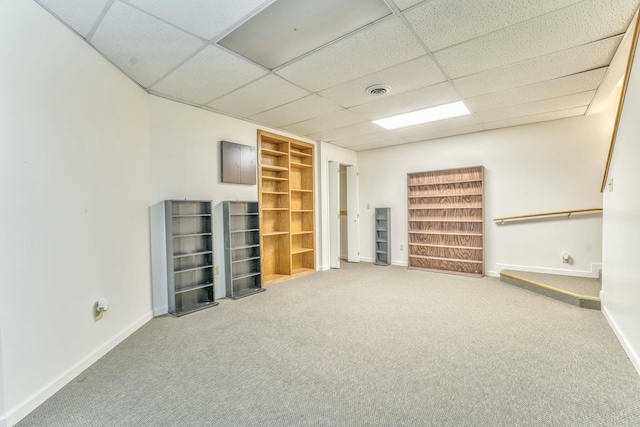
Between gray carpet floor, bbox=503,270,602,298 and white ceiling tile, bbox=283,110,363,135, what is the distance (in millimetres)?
3361

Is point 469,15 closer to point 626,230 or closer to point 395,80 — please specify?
point 395,80

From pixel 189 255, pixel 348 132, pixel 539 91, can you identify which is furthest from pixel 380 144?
pixel 189 255

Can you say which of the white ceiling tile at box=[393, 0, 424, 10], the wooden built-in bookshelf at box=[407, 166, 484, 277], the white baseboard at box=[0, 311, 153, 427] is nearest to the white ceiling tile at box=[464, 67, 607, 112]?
the wooden built-in bookshelf at box=[407, 166, 484, 277]

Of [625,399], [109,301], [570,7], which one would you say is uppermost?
[570,7]

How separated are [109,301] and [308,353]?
1748 mm

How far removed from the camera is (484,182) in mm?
4816

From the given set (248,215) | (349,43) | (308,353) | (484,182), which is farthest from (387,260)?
(349,43)

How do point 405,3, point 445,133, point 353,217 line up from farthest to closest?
point 353,217 → point 445,133 → point 405,3

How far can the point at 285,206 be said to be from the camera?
4.82 metres

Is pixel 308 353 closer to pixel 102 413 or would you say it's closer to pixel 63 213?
pixel 102 413

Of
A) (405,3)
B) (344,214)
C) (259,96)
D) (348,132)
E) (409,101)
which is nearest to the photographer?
(405,3)

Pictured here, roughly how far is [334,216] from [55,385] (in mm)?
4495

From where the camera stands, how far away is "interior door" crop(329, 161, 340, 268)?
5.64m

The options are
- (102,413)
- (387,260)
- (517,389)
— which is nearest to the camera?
(102,413)
